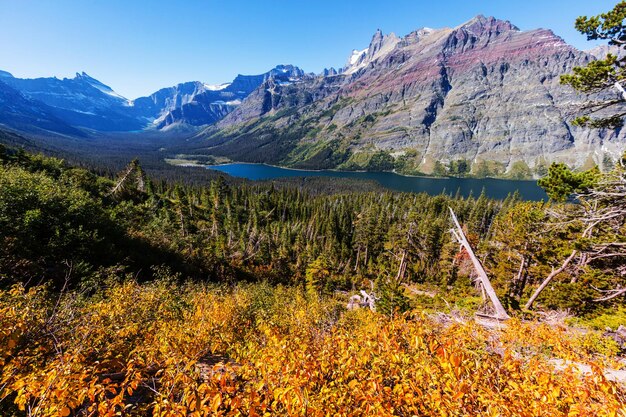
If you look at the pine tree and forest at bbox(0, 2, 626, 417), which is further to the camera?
the pine tree

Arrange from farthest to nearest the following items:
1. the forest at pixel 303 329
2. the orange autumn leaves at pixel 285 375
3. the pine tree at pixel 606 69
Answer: the pine tree at pixel 606 69 < the forest at pixel 303 329 < the orange autumn leaves at pixel 285 375

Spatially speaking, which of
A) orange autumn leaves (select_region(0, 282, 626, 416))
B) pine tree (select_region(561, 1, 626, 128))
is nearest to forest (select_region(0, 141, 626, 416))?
orange autumn leaves (select_region(0, 282, 626, 416))

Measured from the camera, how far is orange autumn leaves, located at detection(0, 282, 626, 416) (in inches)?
181

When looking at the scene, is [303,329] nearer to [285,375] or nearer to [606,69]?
[285,375]

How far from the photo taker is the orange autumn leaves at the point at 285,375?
4.59 metres

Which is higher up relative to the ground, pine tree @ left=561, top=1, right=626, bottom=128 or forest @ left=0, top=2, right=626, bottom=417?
pine tree @ left=561, top=1, right=626, bottom=128

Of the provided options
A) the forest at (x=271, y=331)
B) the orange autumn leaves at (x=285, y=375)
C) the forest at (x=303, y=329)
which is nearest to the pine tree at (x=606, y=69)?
the forest at (x=303, y=329)

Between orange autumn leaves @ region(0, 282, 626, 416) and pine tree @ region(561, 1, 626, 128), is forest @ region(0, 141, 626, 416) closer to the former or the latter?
orange autumn leaves @ region(0, 282, 626, 416)

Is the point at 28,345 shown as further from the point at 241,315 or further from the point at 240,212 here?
the point at 240,212

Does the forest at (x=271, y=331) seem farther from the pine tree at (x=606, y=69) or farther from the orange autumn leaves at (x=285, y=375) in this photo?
the pine tree at (x=606, y=69)

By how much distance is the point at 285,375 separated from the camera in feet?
18.0

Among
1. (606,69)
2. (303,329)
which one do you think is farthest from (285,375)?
(606,69)

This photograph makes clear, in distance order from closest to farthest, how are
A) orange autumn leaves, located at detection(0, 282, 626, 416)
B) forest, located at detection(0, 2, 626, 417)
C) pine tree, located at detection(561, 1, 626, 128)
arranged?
1. orange autumn leaves, located at detection(0, 282, 626, 416)
2. forest, located at detection(0, 2, 626, 417)
3. pine tree, located at detection(561, 1, 626, 128)

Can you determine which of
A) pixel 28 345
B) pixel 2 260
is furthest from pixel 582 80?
pixel 2 260
